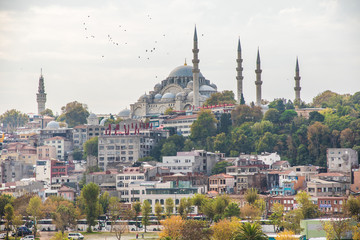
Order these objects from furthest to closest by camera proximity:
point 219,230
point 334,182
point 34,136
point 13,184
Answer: point 34,136 → point 13,184 → point 334,182 → point 219,230

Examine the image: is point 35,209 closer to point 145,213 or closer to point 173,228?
point 145,213

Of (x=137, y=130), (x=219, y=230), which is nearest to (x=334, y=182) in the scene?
(x=219, y=230)

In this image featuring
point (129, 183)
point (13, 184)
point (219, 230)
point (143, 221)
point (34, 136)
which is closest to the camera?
point (219, 230)

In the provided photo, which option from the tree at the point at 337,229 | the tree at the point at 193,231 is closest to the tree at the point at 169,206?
the tree at the point at 193,231

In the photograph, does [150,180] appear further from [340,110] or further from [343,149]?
[340,110]

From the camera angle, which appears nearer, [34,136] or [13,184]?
[13,184]

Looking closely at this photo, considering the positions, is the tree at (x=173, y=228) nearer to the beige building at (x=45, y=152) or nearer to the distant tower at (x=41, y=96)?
the beige building at (x=45, y=152)

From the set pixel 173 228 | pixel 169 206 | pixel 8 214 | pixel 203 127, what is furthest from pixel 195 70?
pixel 173 228
